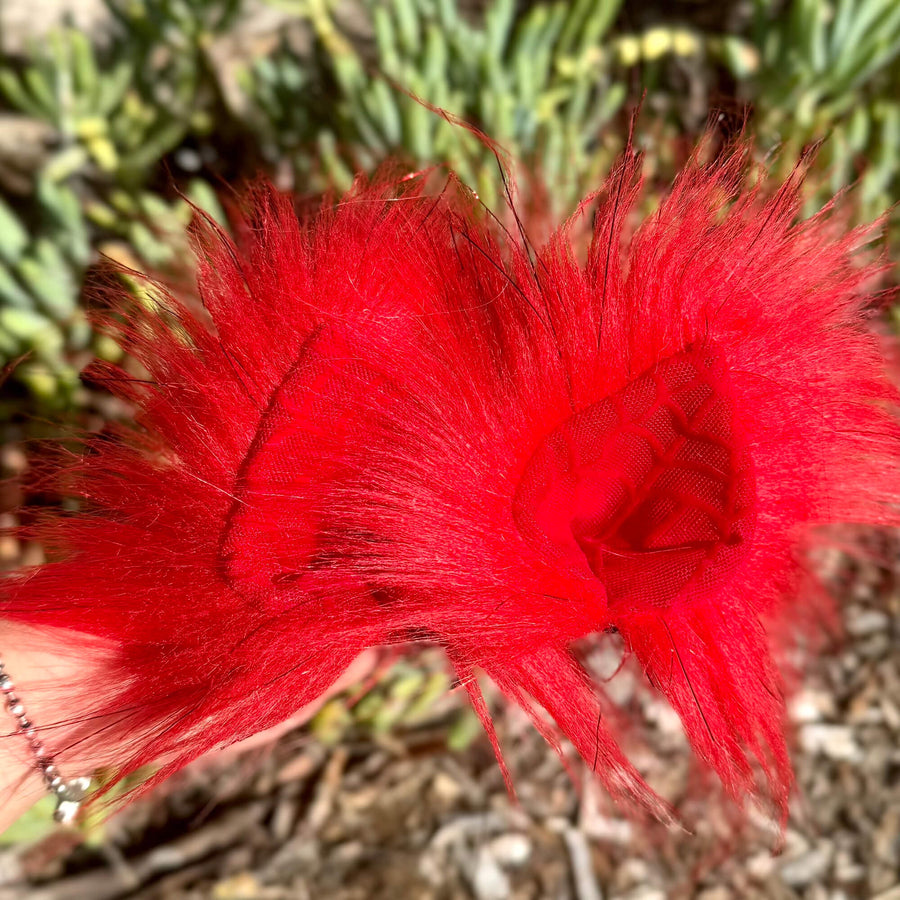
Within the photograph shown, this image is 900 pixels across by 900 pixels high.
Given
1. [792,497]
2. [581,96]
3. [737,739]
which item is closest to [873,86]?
[581,96]

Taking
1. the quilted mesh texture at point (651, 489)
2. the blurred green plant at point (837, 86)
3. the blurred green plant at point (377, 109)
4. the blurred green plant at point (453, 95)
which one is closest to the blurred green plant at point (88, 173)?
the blurred green plant at point (377, 109)

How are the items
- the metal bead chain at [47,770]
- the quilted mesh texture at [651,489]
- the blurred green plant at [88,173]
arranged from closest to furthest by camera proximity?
the quilted mesh texture at [651,489] → the metal bead chain at [47,770] → the blurred green plant at [88,173]

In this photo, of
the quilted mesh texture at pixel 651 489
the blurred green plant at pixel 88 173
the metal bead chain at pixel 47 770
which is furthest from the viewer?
the blurred green plant at pixel 88 173

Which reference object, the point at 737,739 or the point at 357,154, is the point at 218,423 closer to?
the point at 737,739

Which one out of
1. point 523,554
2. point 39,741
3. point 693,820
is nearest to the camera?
point 523,554

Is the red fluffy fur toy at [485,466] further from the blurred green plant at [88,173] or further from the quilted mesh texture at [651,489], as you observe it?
the blurred green plant at [88,173]

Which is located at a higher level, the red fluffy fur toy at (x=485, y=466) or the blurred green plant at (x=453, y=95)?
the blurred green plant at (x=453, y=95)

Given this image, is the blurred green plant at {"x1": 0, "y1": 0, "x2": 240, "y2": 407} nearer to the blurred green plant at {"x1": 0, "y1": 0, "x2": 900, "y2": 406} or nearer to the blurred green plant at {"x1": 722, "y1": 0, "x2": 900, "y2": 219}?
Result: the blurred green plant at {"x1": 0, "y1": 0, "x2": 900, "y2": 406}
